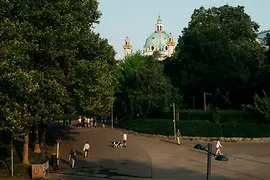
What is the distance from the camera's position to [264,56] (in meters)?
60.8

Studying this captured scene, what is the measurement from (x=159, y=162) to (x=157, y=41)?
12458 cm

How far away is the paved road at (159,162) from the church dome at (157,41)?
10984cm

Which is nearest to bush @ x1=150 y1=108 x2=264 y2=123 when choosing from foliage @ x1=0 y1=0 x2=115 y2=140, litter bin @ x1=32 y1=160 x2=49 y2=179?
foliage @ x1=0 y1=0 x2=115 y2=140

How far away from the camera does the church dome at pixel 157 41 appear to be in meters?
148

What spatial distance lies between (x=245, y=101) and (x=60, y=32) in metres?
48.0

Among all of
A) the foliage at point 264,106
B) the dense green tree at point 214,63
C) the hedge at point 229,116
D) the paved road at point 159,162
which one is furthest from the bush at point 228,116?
the dense green tree at point 214,63

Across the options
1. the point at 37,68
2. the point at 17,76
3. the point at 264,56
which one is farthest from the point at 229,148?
the point at 264,56

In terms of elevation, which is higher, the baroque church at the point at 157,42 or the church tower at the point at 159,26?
the church tower at the point at 159,26

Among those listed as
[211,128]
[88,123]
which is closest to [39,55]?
[211,128]

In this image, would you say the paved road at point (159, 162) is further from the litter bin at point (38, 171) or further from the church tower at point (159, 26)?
the church tower at point (159, 26)

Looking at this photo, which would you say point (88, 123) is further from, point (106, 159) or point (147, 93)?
point (106, 159)

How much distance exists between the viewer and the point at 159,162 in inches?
1151

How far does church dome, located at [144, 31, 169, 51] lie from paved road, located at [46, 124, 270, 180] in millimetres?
109844

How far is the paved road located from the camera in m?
24.9
